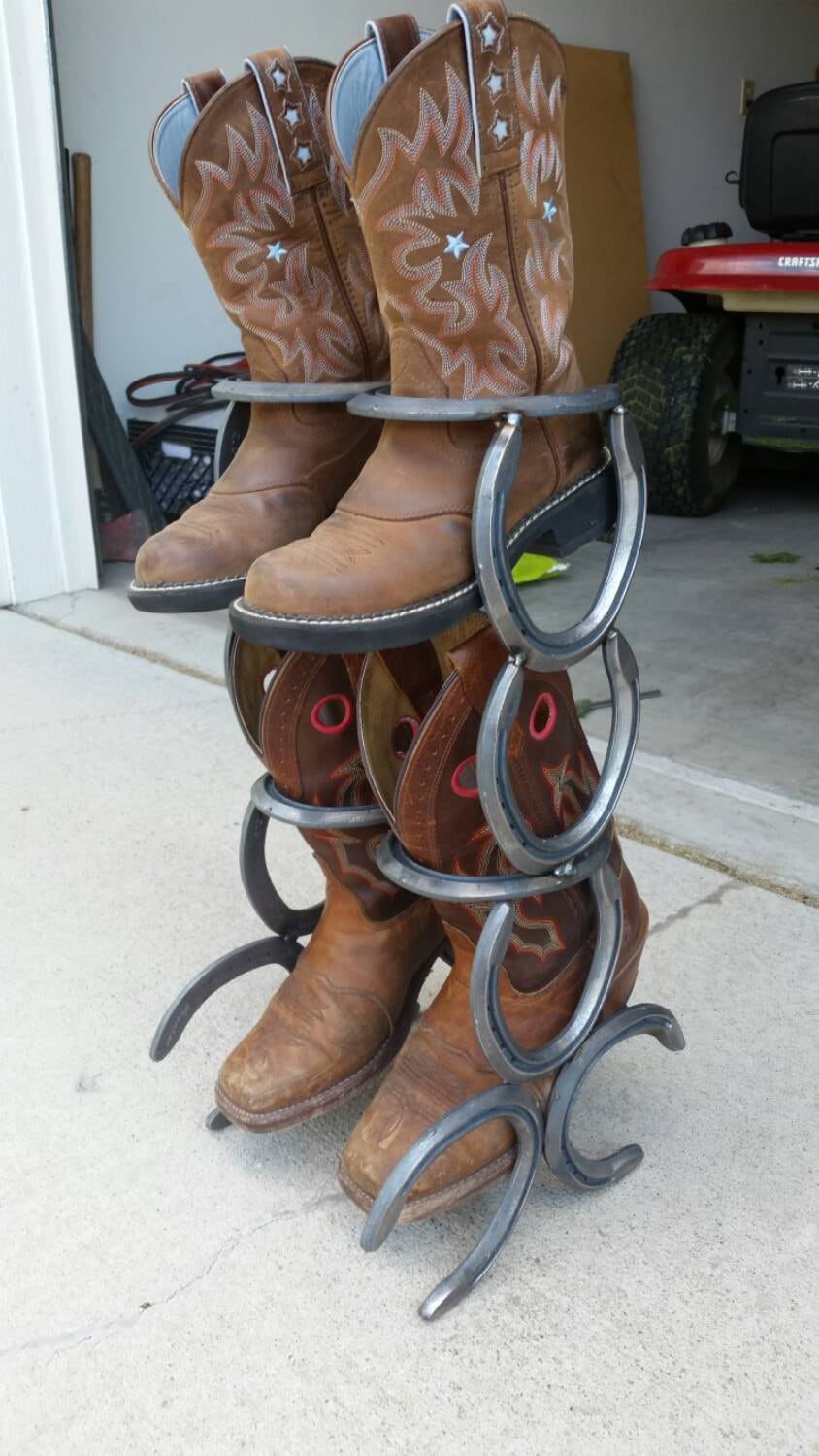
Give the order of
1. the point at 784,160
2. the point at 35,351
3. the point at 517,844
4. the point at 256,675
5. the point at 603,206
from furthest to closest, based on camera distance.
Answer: the point at 603,206
the point at 784,160
the point at 35,351
the point at 256,675
the point at 517,844

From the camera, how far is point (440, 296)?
2.80ft

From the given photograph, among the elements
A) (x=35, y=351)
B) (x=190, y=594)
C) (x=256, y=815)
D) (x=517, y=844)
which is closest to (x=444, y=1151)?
(x=517, y=844)

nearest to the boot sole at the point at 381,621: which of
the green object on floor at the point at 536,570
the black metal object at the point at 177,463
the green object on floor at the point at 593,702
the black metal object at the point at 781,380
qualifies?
the green object on floor at the point at 593,702

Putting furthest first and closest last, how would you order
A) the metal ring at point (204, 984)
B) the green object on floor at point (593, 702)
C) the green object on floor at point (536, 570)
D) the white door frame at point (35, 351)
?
the green object on floor at point (536, 570) < the white door frame at point (35, 351) < the green object on floor at point (593, 702) < the metal ring at point (204, 984)

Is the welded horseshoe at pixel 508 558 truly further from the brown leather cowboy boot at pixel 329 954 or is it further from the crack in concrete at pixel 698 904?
the crack in concrete at pixel 698 904

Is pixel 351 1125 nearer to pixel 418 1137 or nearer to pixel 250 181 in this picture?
pixel 418 1137

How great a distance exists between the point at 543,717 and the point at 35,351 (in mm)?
2230

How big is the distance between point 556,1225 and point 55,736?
1.38 metres

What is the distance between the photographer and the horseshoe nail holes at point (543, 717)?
977 millimetres

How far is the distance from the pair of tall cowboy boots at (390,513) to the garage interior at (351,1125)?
0.09 meters

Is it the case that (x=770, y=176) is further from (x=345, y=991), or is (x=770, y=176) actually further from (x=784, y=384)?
(x=345, y=991)

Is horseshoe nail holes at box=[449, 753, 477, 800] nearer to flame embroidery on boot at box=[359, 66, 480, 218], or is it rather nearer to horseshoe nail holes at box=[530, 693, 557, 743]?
horseshoe nail holes at box=[530, 693, 557, 743]

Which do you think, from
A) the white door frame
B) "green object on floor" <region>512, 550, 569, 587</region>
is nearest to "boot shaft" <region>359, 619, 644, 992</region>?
"green object on floor" <region>512, 550, 569, 587</region>

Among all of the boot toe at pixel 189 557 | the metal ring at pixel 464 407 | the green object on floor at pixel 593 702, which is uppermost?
the metal ring at pixel 464 407
